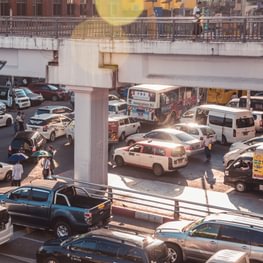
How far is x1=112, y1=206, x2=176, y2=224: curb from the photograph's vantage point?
711 inches

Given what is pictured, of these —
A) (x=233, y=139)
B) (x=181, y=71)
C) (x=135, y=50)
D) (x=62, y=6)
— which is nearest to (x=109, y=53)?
(x=135, y=50)

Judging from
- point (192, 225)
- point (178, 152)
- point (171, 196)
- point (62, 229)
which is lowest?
point (171, 196)

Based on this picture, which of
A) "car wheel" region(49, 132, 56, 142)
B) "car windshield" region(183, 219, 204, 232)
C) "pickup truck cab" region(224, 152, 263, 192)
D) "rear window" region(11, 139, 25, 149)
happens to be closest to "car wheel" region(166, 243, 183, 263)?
"car windshield" region(183, 219, 204, 232)

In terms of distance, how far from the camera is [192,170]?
25.7 metres

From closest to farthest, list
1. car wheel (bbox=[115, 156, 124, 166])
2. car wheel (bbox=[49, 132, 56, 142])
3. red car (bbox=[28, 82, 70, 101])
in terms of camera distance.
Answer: car wheel (bbox=[115, 156, 124, 166]) → car wheel (bbox=[49, 132, 56, 142]) → red car (bbox=[28, 82, 70, 101])

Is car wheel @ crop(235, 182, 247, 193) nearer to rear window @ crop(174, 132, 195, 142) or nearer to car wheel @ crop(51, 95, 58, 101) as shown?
rear window @ crop(174, 132, 195, 142)

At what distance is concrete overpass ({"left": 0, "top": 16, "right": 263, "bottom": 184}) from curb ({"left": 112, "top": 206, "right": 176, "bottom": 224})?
1726 mm

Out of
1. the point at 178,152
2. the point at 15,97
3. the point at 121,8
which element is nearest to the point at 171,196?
the point at 178,152

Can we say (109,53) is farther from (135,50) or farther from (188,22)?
(188,22)

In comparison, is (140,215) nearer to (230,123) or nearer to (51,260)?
(51,260)

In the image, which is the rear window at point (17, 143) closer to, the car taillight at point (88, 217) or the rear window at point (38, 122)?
the rear window at point (38, 122)

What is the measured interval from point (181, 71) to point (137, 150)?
26.3ft

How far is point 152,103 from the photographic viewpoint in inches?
1367

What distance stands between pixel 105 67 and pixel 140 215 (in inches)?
187
